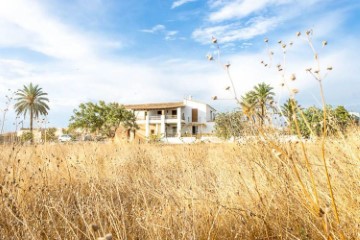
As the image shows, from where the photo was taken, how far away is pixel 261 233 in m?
2.27

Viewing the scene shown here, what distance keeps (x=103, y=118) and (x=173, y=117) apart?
40.0 ft

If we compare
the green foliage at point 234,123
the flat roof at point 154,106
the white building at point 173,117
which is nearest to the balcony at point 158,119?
the white building at point 173,117

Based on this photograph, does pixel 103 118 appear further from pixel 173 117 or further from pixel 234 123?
pixel 234 123

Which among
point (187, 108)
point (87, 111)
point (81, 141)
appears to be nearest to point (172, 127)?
point (187, 108)

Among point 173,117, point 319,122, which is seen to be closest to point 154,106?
point 173,117

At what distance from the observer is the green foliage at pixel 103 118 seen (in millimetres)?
42844

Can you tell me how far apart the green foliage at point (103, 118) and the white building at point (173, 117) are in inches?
192

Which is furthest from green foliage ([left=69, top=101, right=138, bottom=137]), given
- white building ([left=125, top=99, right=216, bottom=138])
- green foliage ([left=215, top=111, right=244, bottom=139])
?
green foliage ([left=215, top=111, right=244, bottom=139])

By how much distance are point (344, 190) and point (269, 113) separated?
960mm

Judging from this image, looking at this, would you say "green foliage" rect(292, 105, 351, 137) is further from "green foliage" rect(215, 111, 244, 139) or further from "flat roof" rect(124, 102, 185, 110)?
"flat roof" rect(124, 102, 185, 110)

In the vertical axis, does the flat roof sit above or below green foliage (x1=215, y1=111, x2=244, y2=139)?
above

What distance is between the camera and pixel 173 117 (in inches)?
1967

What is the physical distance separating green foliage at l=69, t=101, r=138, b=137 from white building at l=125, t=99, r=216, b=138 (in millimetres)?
4888

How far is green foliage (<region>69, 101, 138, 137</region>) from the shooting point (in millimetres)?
42844
